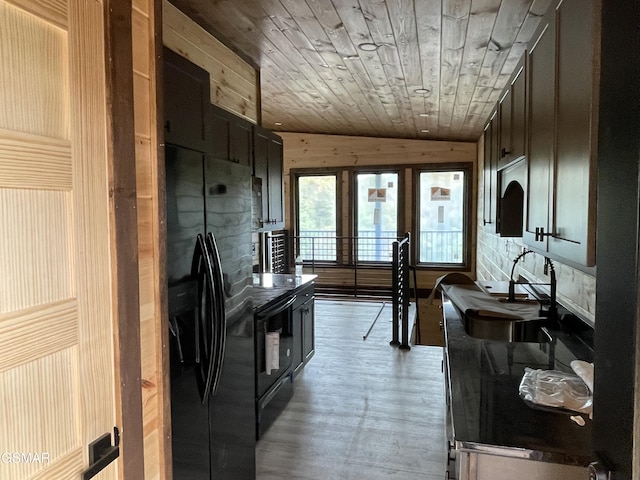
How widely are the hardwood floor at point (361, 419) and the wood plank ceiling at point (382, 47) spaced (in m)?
2.53

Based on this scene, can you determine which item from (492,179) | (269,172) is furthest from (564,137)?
(269,172)

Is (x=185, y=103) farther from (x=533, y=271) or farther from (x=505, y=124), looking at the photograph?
(x=533, y=271)

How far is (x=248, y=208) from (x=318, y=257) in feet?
18.3

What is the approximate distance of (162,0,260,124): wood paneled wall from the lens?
8.75 ft

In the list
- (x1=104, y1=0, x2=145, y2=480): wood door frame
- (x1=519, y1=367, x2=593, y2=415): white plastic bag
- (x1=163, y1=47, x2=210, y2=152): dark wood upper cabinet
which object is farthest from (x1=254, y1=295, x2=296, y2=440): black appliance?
(x1=519, y1=367, x2=593, y2=415): white plastic bag

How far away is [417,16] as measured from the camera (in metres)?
2.32

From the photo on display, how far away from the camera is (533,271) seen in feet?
10.8

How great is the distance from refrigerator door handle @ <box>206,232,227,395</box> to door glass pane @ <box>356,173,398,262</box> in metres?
5.61

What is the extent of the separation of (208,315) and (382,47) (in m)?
2.10

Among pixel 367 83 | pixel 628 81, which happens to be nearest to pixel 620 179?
pixel 628 81

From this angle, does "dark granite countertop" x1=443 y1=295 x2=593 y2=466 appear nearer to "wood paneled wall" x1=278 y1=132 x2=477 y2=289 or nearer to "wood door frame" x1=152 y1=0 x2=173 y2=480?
"wood door frame" x1=152 y1=0 x2=173 y2=480

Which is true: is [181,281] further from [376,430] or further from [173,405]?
[376,430]

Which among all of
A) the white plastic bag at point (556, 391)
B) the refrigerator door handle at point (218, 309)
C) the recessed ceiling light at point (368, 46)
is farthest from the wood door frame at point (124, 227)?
the recessed ceiling light at point (368, 46)

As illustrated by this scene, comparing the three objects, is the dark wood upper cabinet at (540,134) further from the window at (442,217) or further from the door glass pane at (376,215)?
the door glass pane at (376,215)
